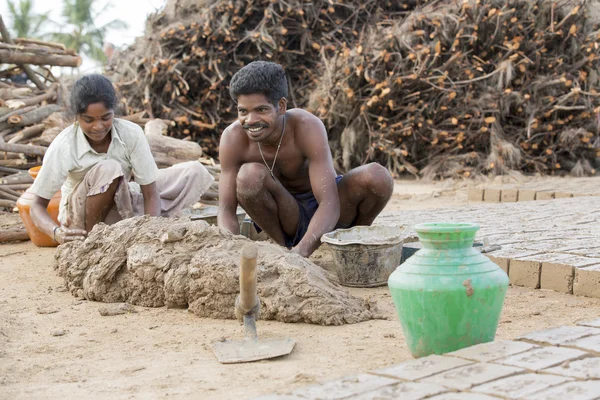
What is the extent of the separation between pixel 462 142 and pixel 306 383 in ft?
25.1

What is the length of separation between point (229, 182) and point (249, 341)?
1.64 m

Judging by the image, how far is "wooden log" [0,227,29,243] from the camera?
18.9ft

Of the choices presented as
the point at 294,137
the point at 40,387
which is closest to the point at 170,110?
the point at 294,137

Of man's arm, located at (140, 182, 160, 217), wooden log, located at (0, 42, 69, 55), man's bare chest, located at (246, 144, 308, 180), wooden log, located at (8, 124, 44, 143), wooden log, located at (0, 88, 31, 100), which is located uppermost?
wooden log, located at (0, 42, 69, 55)

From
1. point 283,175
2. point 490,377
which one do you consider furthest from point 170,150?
point 490,377

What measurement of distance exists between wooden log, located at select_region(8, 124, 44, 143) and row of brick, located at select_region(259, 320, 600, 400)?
21.2ft

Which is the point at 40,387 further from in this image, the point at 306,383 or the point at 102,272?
the point at 102,272

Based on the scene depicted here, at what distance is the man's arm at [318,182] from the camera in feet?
13.1

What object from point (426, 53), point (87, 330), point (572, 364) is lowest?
point (87, 330)

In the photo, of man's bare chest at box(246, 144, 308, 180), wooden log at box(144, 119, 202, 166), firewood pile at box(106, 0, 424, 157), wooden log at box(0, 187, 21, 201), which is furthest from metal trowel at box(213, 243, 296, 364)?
firewood pile at box(106, 0, 424, 157)

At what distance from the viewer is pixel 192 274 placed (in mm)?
3428

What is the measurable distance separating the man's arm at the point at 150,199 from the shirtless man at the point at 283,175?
28.4 inches

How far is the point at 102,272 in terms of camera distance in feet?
12.2

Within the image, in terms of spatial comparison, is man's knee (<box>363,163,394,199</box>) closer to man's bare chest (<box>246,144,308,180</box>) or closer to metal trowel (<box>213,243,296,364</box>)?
man's bare chest (<box>246,144,308,180</box>)
